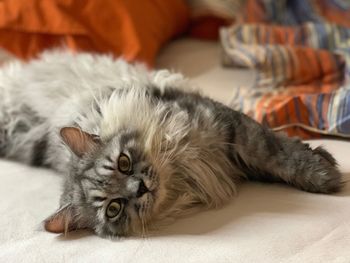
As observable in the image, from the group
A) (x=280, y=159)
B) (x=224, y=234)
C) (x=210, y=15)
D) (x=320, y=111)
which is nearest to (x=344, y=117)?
(x=320, y=111)

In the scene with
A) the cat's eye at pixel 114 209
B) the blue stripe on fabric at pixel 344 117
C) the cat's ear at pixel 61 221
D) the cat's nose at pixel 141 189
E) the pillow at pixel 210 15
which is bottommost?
the cat's ear at pixel 61 221

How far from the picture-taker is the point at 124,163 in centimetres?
133

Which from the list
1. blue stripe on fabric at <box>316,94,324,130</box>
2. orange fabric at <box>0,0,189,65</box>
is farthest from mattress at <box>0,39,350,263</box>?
orange fabric at <box>0,0,189,65</box>

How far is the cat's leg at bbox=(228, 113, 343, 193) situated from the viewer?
1.36 m

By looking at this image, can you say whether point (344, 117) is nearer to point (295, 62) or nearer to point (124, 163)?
point (295, 62)

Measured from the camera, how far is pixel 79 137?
4.53ft

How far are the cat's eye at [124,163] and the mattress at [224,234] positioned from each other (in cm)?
18

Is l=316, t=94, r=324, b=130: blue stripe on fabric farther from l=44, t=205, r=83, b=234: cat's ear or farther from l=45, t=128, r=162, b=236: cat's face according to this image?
l=44, t=205, r=83, b=234: cat's ear

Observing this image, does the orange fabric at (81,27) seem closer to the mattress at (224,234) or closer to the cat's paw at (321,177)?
the mattress at (224,234)

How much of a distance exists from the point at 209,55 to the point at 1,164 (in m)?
1.08

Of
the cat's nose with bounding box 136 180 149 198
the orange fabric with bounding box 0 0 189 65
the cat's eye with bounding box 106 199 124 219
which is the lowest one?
the cat's eye with bounding box 106 199 124 219

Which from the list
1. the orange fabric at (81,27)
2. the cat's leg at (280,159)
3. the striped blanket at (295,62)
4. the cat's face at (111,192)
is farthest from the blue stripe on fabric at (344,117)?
the orange fabric at (81,27)

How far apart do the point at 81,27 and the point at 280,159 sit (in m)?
1.13

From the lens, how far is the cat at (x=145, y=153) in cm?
132
